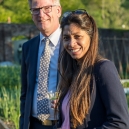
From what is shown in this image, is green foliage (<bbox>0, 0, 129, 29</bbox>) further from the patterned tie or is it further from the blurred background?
the patterned tie

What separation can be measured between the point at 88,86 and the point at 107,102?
12 centimetres

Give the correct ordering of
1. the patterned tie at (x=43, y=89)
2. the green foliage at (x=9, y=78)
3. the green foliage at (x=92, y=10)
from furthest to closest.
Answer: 1. the green foliage at (x=92, y=10)
2. the green foliage at (x=9, y=78)
3. the patterned tie at (x=43, y=89)

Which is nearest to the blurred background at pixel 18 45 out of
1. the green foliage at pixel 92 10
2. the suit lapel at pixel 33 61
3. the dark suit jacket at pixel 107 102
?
the green foliage at pixel 92 10

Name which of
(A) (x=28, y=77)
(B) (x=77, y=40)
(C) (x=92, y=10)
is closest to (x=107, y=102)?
(B) (x=77, y=40)

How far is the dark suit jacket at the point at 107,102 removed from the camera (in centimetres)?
198

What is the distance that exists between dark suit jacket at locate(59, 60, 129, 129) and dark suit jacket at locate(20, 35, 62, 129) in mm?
902

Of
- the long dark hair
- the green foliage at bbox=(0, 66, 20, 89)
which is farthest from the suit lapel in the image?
the green foliage at bbox=(0, 66, 20, 89)

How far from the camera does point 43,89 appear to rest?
9.38ft

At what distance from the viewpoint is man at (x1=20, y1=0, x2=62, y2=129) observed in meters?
2.86

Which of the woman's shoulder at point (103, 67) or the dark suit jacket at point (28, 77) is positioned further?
the dark suit jacket at point (28, 77)

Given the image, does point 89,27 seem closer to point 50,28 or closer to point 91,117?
point 91,117

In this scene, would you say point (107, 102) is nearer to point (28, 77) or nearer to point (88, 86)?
point (88, 86)

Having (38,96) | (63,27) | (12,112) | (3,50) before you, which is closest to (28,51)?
(38,96)

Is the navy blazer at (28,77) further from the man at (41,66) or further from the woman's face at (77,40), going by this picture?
the woman's face at (77,40)
